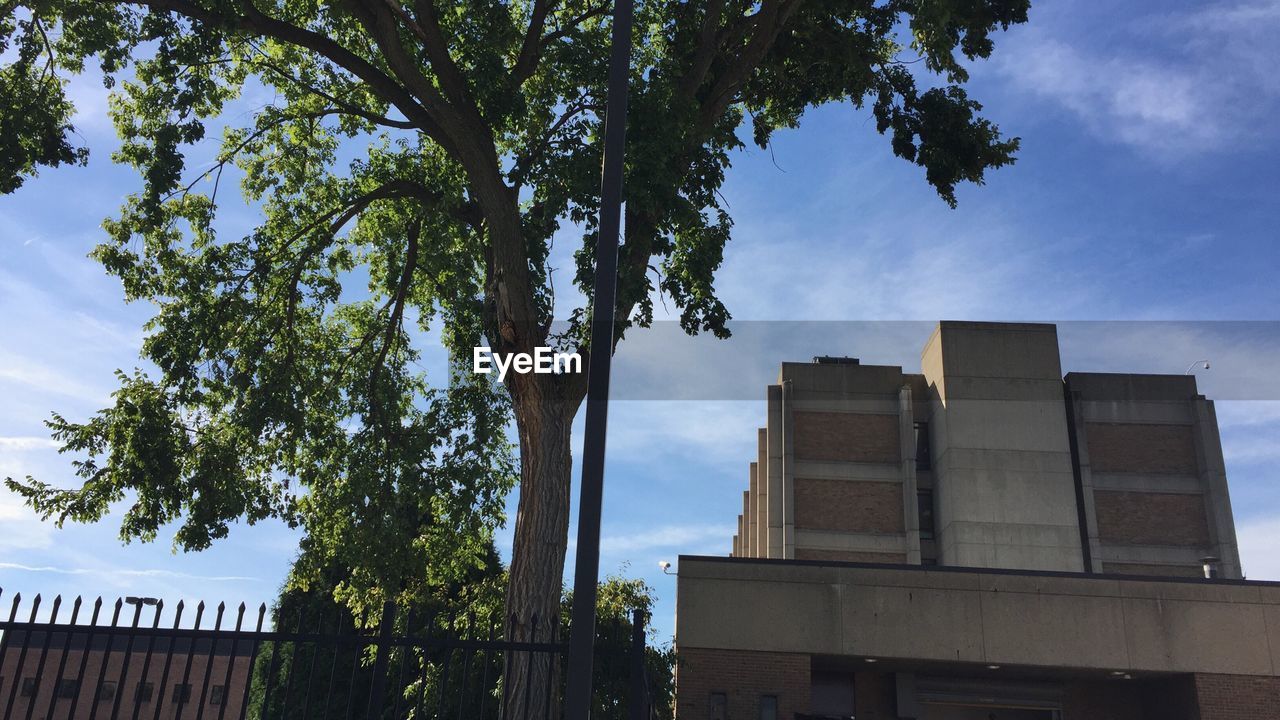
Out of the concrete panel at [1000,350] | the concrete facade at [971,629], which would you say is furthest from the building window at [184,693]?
the concrete panel at [1000,350]

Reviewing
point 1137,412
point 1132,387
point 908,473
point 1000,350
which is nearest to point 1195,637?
point 908,473

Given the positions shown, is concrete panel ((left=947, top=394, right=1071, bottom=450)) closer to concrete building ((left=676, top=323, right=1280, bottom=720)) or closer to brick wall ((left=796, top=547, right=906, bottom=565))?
concrete building ((left=676, top=323, right=1280, bottom=720))

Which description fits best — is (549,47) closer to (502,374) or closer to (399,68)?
(399,68)

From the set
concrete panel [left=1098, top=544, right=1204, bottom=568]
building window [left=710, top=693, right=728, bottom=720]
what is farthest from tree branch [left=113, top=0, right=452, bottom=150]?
concrete panel [left=1098, top=544, right=1204, bottom=568]

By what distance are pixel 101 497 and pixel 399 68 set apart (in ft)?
29.6

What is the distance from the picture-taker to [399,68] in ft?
41.2

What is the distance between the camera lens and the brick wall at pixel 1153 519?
40.2 meters

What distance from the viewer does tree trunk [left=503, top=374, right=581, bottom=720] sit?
9.94 m

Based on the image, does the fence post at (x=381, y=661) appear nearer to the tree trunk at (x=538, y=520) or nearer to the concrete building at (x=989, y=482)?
the tree trunk at (x=538, y=520)

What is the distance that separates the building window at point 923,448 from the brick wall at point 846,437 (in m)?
1.81

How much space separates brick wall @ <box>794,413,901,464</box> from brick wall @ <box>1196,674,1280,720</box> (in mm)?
21472

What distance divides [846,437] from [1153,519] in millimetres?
13573

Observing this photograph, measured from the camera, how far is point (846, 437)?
4300 cm

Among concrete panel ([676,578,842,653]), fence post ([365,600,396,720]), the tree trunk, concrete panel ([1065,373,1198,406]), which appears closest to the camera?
fence post ([365,600,396,720])
